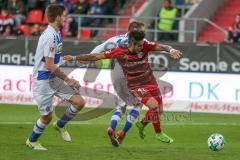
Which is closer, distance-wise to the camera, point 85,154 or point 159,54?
point 85,154

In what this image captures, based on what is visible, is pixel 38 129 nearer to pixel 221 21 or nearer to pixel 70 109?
pixel 70 109

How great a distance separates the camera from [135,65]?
13.7 m

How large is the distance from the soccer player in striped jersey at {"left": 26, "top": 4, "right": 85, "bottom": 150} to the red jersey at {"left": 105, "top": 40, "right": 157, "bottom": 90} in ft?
3.05

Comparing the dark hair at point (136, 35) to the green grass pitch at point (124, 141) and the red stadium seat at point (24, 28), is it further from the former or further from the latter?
the red stadium seat at point (24, 28)

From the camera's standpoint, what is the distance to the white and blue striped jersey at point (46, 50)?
1280 centimetres

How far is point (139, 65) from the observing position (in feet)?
45.0

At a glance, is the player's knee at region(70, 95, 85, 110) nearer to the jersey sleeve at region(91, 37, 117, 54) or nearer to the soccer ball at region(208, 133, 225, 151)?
the jersey sleeve at region(91, 37, 117, 54)

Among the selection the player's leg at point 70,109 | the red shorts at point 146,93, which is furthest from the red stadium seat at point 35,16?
the red shorts at point 146,93

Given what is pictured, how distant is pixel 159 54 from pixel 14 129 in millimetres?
8840

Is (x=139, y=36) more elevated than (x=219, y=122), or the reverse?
(x=139, y=36)

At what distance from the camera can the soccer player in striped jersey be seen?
41.9 ft

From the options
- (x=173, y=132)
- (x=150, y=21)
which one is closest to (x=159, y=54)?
(x=150, y=21)

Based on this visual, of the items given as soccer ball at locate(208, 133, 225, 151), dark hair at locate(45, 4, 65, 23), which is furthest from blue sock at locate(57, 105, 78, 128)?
soccer ball at locate(208, 133, 225, 151)

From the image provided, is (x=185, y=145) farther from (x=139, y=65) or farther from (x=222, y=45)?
(x=222, y=45)
